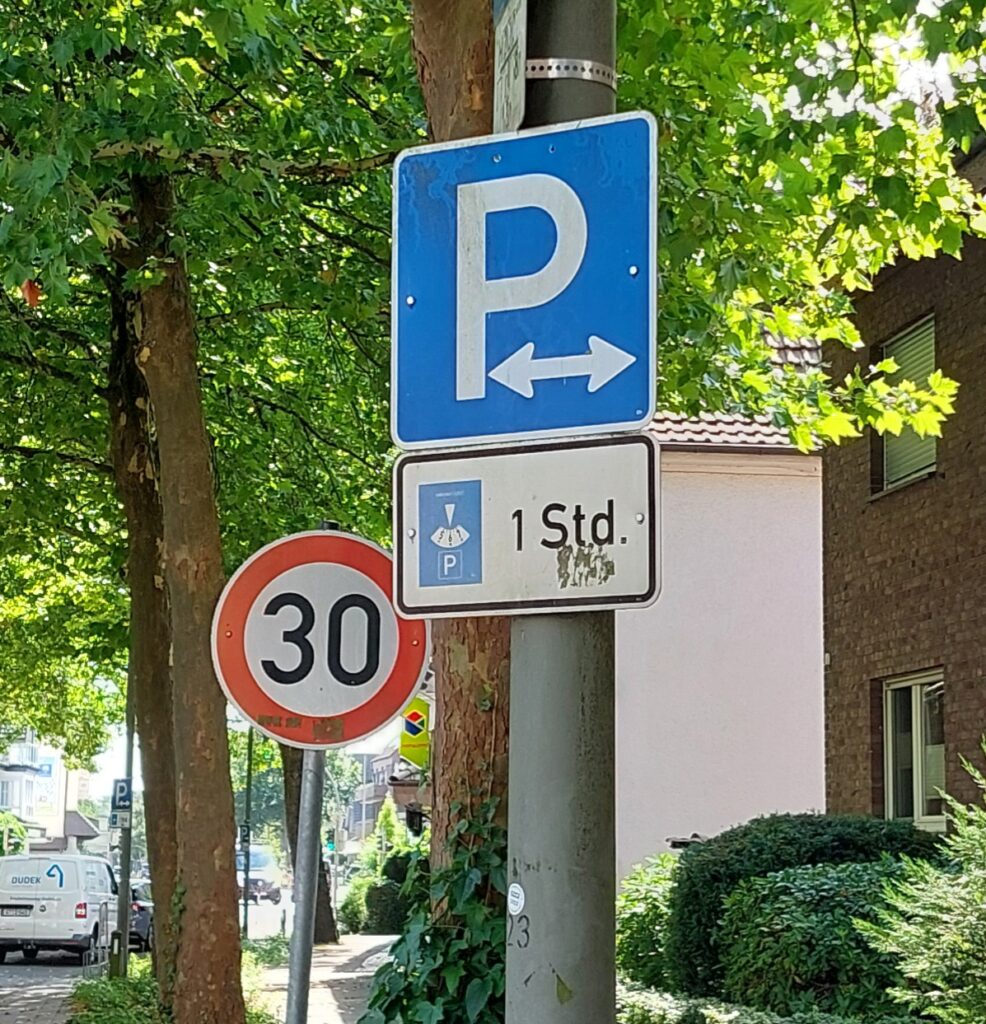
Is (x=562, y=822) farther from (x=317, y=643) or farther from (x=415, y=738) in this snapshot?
(x=415, y=738)

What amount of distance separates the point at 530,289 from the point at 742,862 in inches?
442

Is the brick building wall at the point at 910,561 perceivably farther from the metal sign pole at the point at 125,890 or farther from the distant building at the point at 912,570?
the metal sign pole at the point at 125,890

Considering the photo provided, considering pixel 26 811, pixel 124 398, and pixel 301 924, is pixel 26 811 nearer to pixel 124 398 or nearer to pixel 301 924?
pixel 124 398

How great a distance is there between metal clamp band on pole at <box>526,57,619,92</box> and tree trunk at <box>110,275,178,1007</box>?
1074 centimetres

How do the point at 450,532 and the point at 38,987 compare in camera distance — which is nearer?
the point at 450,532

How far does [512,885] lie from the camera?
2953mm

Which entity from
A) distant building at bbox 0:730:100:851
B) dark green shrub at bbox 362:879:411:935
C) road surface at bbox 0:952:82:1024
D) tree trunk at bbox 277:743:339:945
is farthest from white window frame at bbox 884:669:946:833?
distant building at bbox 0:730:100:851

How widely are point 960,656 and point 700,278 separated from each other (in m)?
5.65

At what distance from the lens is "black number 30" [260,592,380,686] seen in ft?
17.2

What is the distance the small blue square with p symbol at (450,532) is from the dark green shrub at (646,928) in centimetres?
1178

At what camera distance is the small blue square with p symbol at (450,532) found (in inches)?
122

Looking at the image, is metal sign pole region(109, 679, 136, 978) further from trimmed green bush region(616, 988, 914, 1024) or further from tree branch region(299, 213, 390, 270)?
trimmed green bush region(616, 988, 914, 1024)

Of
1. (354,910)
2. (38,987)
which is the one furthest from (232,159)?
(354,910)

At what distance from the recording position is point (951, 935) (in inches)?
326
